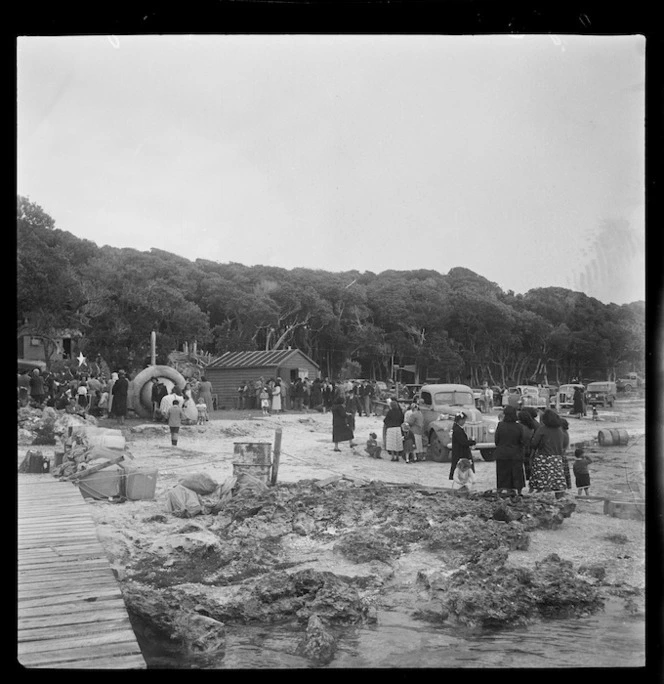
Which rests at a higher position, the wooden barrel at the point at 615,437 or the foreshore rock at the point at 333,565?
the wooden barrel at the point at 615,437

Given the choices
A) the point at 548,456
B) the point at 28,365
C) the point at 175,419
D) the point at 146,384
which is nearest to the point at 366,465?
the point at 548,456

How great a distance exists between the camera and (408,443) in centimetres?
489

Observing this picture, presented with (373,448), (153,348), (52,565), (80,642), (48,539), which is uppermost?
(153,348)

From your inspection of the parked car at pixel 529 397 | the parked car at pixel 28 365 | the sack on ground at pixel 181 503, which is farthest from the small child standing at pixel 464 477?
the parked car at pixel 28 365

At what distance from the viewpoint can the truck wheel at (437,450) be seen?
4895 mm

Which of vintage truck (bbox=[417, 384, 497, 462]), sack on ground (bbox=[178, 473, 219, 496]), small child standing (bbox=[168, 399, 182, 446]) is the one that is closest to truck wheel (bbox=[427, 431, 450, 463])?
vintage truck (bbox=[417, 384, 497, 462])

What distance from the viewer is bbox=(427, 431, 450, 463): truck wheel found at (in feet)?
16.1

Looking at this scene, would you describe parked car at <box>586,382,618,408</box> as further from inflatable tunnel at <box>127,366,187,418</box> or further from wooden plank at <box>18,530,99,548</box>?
wooden plank at <box>18,530,99,548</box>

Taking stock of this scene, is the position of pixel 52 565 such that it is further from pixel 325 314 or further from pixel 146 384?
pixel 325 314

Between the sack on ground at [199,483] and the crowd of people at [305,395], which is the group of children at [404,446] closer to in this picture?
the crowd of people at [305,395]

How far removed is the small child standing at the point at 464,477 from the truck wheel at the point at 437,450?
0.12 metres

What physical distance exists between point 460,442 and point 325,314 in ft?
4.26
